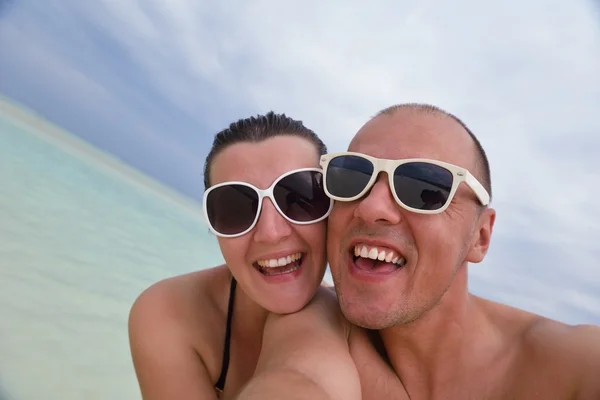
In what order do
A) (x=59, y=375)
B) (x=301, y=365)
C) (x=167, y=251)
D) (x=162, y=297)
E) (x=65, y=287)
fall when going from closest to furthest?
(x=301, y=365) → (x=162, y=297) → (x=59, y=375) → (x=65, y=287) → (x=167, y=251)

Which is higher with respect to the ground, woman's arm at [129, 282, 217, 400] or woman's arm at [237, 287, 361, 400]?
woman's arm at [237, 287, 361, 400]

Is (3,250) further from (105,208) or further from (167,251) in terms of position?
(105,208)

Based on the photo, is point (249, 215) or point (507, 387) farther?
point (249, 215)

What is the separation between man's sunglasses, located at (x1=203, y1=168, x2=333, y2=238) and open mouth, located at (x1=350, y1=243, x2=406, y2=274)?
0.27 m

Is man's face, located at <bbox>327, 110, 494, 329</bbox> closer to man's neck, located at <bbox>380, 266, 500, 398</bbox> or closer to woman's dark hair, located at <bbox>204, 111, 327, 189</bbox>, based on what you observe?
man's neck, located at <bbox>380, 266, 500, 398</bbox>

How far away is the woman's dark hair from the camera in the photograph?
1.99 m

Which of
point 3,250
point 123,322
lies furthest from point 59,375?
point 3,250

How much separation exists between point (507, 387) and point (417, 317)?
1.29 feet

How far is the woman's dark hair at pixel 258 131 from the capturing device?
6.52 ft

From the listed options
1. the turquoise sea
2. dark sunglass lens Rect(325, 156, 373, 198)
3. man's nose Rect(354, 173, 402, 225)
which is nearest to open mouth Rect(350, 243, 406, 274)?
man's nose Rect(354, 173, 402, 225)

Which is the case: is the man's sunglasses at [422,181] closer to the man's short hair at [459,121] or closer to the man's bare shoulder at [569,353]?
the man's short hair at [459,121]

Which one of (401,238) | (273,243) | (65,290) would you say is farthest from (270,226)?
(65,290)

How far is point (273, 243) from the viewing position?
1827 millimetres

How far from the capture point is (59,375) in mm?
3627
